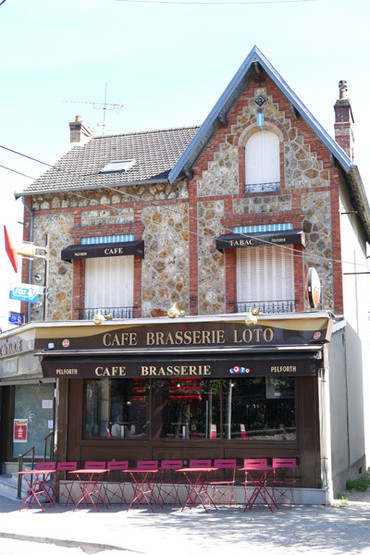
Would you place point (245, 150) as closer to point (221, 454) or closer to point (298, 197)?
point (298, 197)

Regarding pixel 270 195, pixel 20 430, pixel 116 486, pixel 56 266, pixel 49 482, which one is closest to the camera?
pixel 116 486

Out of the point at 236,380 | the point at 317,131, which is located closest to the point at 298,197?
the point at 317,131

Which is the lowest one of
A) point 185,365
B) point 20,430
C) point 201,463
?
point 201,463

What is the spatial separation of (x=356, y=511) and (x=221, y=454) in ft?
10.0

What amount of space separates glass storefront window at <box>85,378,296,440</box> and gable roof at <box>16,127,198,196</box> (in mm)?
5621

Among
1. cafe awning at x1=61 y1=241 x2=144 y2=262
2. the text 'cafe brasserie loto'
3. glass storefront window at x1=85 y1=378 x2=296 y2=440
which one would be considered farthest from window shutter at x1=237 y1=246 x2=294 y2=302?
glass storefront window at x1=85 y1=378 x2=296 y2=440

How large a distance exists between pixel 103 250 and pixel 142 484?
616 cm

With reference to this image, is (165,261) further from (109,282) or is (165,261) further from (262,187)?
(262,187)

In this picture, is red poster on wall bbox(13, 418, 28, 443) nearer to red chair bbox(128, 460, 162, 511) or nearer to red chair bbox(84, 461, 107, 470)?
red chair bbox(84, 461, 107, 470)

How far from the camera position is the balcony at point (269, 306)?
16688mm

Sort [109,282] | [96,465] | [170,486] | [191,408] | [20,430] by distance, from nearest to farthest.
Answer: [170,486] → [96,465] → [191,408] → [109,282] → [20,430]

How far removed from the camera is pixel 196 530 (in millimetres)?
11289

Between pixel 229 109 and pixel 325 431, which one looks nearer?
pixel 325 431

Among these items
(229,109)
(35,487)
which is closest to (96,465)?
(35,487)
